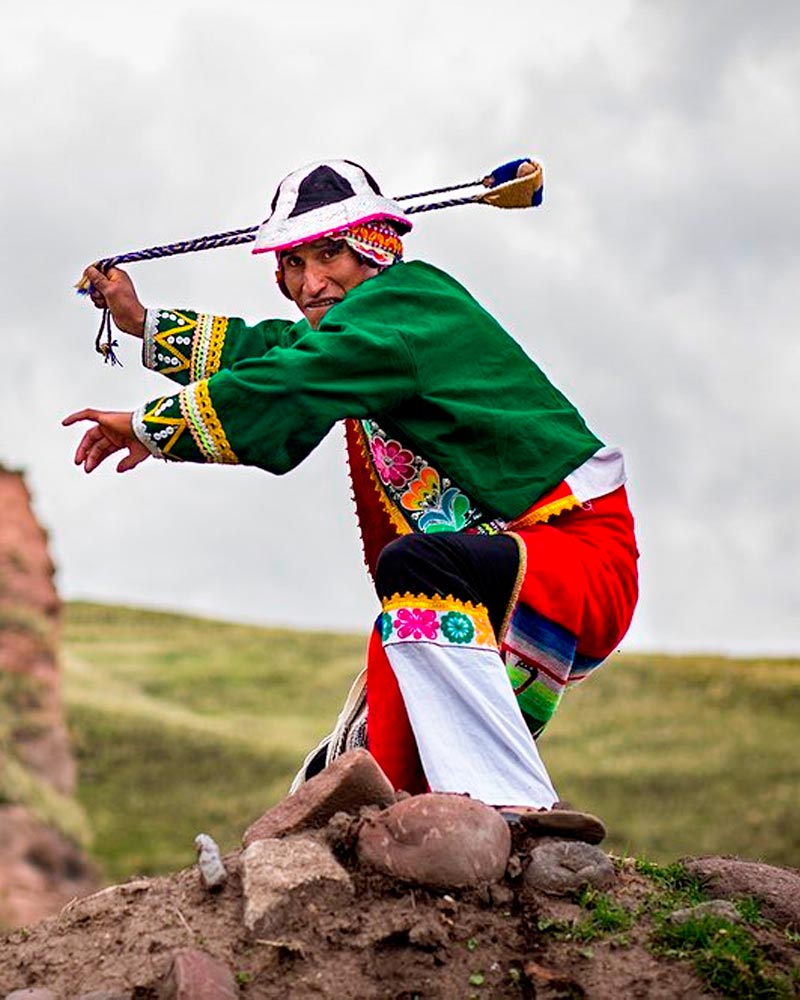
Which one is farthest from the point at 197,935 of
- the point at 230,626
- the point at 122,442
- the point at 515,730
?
the point at 230,626

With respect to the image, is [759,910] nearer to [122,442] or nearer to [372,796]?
[372,796]

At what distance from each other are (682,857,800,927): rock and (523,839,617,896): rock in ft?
1.12

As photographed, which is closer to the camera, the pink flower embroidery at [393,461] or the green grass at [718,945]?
the green grass at [718,945]

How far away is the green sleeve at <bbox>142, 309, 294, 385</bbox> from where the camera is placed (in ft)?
19.0

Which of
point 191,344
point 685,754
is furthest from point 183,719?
point 191,344

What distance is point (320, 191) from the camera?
5262mm

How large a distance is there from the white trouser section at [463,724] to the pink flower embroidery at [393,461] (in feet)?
1.95

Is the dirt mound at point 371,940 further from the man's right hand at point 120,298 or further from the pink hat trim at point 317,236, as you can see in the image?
the man's right hand at point 120,298

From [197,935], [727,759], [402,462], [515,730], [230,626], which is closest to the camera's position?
[197,935]

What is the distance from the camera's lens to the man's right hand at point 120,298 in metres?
5.77

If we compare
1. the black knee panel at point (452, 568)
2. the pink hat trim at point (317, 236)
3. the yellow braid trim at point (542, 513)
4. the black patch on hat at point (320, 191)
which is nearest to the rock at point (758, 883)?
the black knee panel at point (452, 568)

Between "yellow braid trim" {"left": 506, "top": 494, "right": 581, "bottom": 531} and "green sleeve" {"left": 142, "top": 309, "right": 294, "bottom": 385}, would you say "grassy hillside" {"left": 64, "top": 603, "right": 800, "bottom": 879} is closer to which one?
"green sleeve" {"left": 142, "top": 309, "right": 294, "bottom": 385}

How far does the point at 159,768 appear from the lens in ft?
67.5

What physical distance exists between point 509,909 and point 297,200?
2.14m
